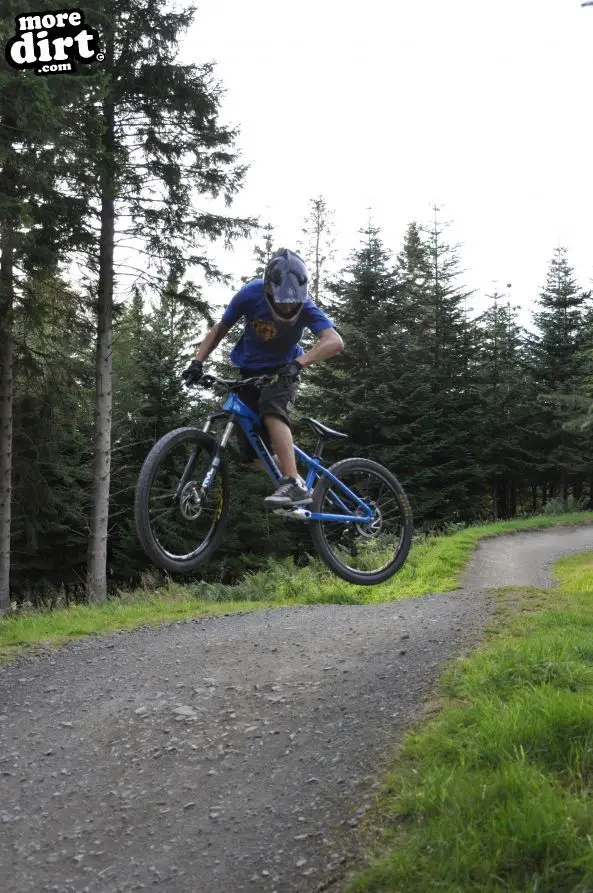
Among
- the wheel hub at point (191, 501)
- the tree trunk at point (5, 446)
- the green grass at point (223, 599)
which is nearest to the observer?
the wheel hub at point (191, 501)

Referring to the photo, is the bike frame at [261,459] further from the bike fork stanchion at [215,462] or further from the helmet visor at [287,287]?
the helmet visor at [287,287]

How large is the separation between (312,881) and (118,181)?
1069cm

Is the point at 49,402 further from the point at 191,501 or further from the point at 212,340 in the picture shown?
the point at 191,501

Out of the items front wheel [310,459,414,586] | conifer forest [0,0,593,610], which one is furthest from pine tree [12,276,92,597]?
front wheel [310,459,414,586]

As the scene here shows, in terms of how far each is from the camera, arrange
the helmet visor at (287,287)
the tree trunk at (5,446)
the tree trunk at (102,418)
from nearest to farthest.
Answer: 1. the helmet visor at (287,287)
2. the tree trunk at (102,418)
3. the tree trunk at (5,446)

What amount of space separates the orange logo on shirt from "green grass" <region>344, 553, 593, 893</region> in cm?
249

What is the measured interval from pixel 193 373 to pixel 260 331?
36 cm

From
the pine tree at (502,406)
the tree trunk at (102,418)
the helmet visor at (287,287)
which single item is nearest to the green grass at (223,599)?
the tree trunk at (102,418)

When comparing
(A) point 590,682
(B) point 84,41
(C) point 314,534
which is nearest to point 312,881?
(C) point 314,534

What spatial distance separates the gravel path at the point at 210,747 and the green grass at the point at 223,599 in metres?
0.81

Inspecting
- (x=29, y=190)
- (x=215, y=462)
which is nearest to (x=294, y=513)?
(x=215, y=462)

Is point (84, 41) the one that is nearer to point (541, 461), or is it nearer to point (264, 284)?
point (264, 284)

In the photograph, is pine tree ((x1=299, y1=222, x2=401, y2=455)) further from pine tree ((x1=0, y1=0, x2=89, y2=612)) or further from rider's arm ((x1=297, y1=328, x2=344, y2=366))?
rider's arm ((x1=297, y1=328, x2=344, y2=366))

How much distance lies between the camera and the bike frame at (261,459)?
11.5ft
